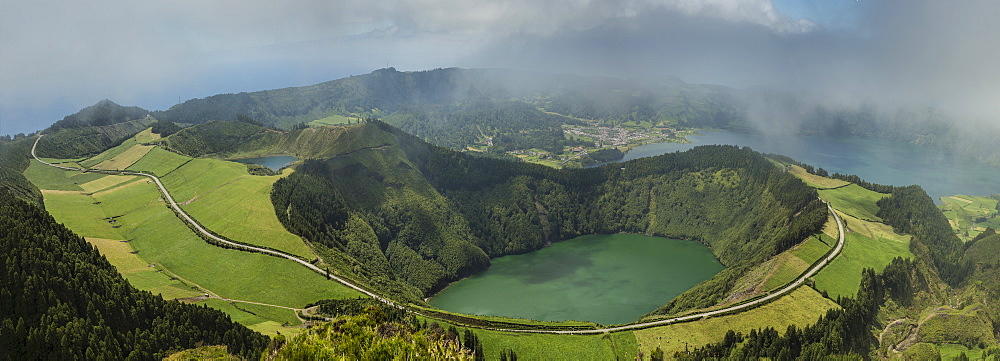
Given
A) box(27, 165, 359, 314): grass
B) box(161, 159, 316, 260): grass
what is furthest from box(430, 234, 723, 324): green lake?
box(161, 159, 316, 260): grass

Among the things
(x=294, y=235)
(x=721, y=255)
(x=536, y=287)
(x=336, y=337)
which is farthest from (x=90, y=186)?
(x=721, y=255)

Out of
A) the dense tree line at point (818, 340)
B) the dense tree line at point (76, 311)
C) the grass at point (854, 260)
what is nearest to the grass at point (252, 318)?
the dense tree line at point (76, 311)

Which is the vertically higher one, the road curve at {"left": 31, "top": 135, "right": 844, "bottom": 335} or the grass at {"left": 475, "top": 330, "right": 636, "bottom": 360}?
the road curve at {"left": 31, "top": 135, "right": 844, "bottom": 335}

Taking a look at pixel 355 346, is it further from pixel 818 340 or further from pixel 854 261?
pixel 854 261

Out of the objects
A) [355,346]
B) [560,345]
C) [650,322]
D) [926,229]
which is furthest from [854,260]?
[355,346]

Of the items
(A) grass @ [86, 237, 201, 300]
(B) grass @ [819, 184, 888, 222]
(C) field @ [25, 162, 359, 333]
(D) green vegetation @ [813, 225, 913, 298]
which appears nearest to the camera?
(A) grass @ [86, 237, 201, 300]

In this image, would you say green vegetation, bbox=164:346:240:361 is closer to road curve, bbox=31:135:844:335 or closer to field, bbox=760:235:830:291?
road curve, bbox=31:135:844:335
